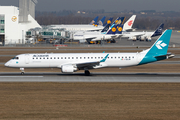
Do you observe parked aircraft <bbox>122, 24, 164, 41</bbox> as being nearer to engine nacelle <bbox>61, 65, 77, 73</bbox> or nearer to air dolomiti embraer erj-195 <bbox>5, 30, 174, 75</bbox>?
air dolomiti embraer erj-195 <bbox>5, 30, 174, 75</bbox>

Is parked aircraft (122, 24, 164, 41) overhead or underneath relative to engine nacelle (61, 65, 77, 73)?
overhead

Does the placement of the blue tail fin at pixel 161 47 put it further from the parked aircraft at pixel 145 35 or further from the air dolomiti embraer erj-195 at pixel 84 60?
the parked aircraft at pixel 145 35

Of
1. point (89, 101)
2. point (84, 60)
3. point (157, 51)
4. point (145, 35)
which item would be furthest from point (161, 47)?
point (145, 35)

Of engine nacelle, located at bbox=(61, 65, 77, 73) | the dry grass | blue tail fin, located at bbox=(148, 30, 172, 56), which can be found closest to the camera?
the dry grass

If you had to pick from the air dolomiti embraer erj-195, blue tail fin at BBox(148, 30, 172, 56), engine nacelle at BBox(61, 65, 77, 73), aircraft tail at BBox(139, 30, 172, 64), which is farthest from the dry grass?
blue tail fin at BBox(148, 30, 172, 56)

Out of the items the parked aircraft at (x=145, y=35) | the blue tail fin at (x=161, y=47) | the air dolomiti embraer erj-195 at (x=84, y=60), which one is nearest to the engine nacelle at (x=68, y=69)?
the air dolomiti embraer erj-195 at (x=84, y=60)

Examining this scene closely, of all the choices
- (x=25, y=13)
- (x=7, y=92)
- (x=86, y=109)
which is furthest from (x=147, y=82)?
(x=25, y=13)

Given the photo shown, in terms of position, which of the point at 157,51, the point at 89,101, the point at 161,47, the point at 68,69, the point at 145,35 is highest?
the point at 145,35

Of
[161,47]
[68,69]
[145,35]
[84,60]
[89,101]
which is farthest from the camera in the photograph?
[145,35]

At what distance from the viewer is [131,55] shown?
41406mm

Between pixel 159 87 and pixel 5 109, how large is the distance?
18.5 meters

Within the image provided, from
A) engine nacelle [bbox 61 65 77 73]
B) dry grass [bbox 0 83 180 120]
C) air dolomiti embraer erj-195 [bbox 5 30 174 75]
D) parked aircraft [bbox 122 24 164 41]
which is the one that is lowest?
dry grass [bbox 0 83 180 120]

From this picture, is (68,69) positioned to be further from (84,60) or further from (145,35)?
(145,35)

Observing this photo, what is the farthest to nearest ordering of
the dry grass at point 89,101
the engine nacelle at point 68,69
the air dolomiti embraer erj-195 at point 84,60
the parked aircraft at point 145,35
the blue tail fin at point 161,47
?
the parked aircraft at point 145,35
the blue tail fin at point 161,47
the air dolomiti embraer erj-195 at point 84,60
the engine nacelle at point 68,69
the dry grass at point 89,101
